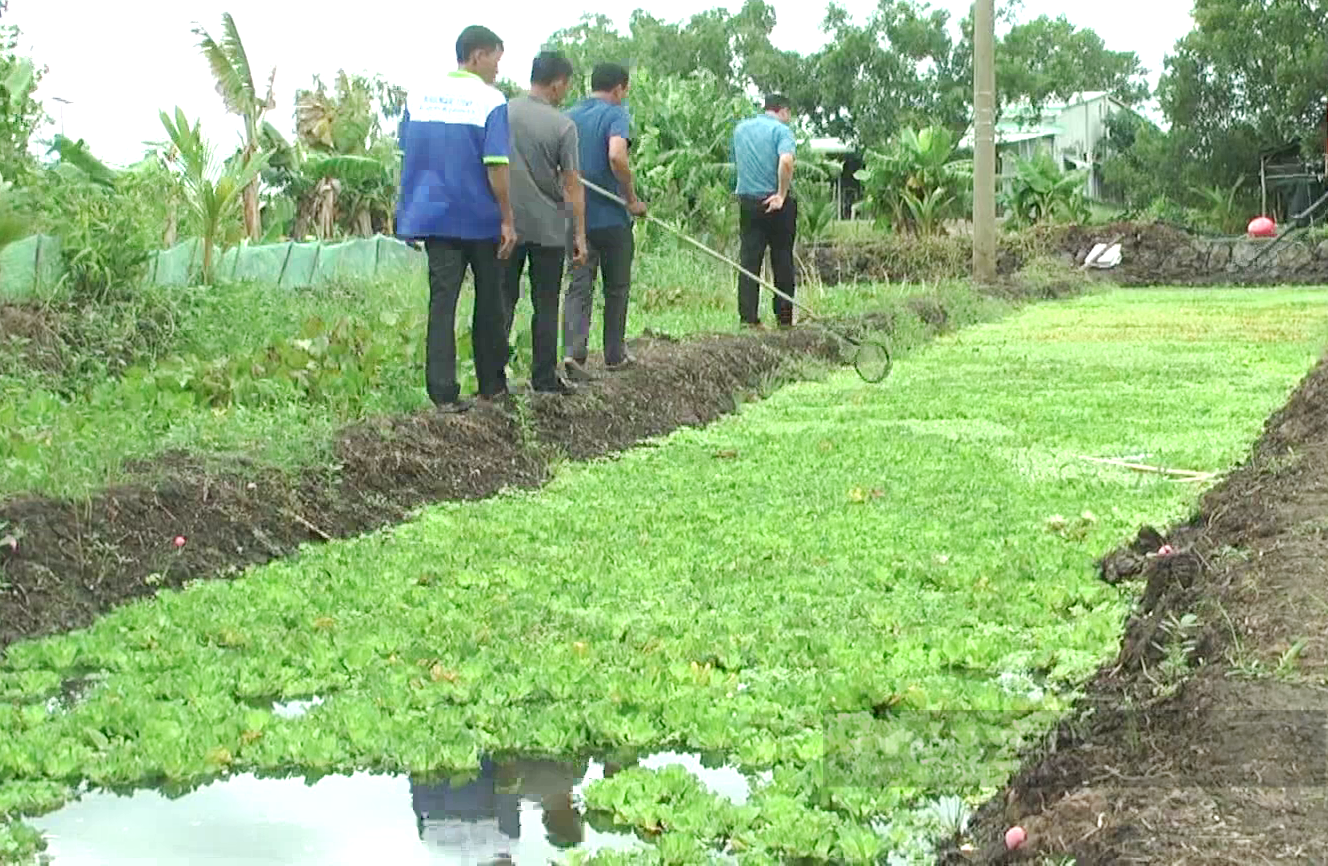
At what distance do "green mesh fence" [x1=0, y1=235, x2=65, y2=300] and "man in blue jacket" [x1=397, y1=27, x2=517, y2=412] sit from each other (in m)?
4.30

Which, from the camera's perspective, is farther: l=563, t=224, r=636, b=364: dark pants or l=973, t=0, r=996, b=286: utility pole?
l=973, t=0, r=996, b=286: utility pole

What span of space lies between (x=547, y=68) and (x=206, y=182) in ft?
18.6

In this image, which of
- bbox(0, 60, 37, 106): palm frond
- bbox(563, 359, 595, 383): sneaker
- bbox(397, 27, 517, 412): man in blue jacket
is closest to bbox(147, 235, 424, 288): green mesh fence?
bbox(0, 60, 37, 106): palm frond

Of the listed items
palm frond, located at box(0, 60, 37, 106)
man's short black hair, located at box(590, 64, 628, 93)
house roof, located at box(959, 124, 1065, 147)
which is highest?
house roof, located at box(959, 124, 1065, 147)

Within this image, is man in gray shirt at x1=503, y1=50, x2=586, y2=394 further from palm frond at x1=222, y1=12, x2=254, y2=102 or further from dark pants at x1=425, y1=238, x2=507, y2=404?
palm frond at x1=222, y1=12, x2=254, y2=102

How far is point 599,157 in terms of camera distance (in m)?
10.6

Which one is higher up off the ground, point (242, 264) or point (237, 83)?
point (237, 83)

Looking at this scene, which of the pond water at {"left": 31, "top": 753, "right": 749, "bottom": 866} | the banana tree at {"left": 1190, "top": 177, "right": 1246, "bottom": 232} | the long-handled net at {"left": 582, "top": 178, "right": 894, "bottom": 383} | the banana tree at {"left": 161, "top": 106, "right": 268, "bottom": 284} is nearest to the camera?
the pond water at {"left": 31, "top": 753, "right": 749, "bottom": 866}

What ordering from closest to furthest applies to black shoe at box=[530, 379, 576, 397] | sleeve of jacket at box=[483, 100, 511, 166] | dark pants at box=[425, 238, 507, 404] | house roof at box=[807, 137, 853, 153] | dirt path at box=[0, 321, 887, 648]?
dirt path at box=[0, 321, 887, 648], sleeve of jacket at box=[483, 100, 511, 166], dark pants at box=[425, 238, 507, 404], black shoe at box=[530, 379, 576, 397], house roof at box=[807, 137, 853, 153]

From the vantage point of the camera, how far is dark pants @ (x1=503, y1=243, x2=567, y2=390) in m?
9.44

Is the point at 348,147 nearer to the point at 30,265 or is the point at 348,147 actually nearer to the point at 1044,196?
the point at 1044,196

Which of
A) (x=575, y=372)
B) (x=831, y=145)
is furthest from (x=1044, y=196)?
(x=575, y=372)

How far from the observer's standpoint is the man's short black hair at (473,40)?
28.5 ft

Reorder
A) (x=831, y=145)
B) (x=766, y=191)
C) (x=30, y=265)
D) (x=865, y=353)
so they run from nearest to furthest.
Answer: (x=30, y=265)
(x=865, y=353)
(x=766, y=191)
(x=831, y=145)
